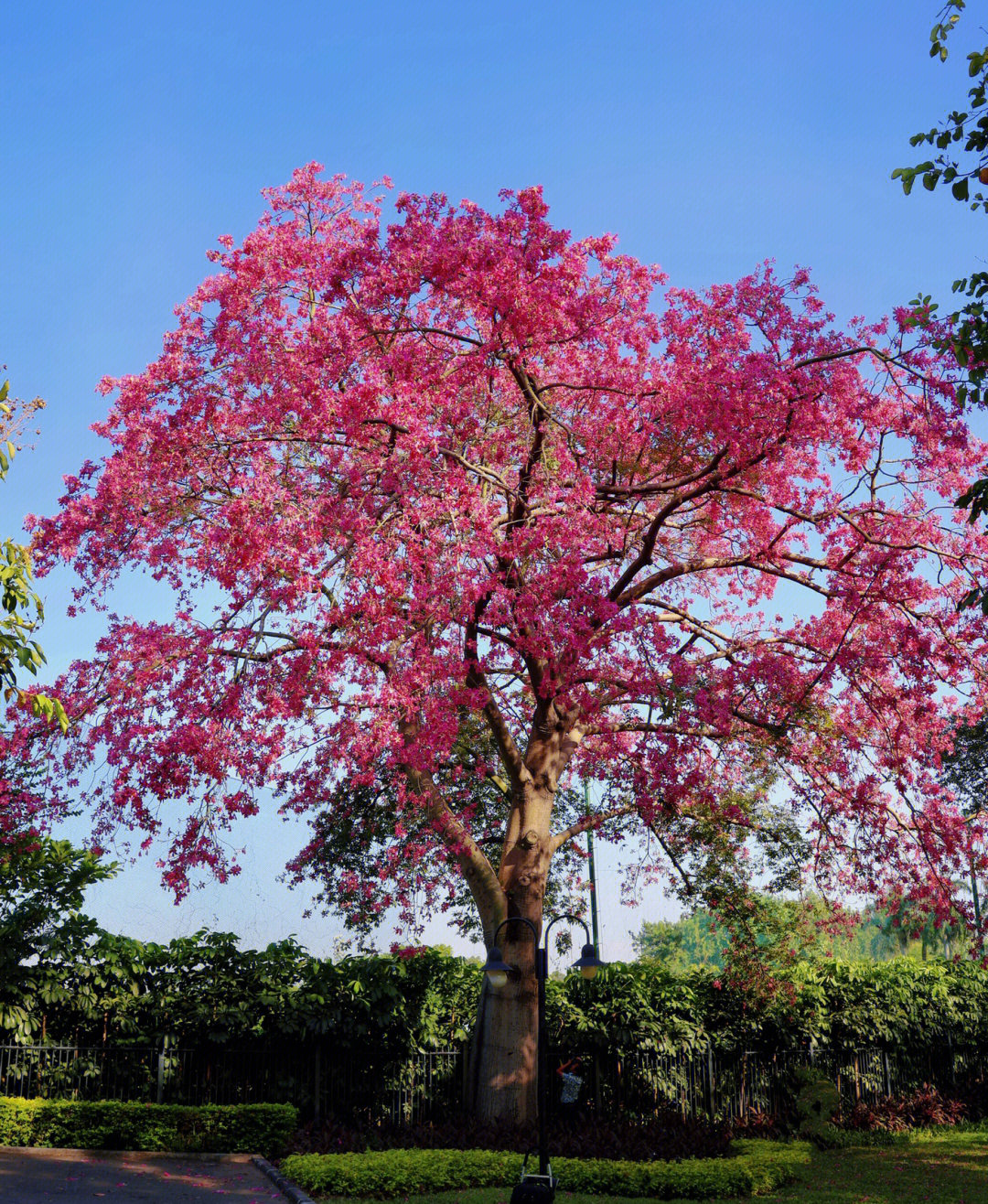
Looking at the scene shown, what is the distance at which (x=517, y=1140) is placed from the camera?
48.4ft

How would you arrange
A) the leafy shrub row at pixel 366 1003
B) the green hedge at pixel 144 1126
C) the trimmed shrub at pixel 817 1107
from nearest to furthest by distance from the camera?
1. the green hedge at pixel 144 1126
2. the leafy shrub row at pixel 366 1003
3. the trimmed shrub at pixel 817 1107

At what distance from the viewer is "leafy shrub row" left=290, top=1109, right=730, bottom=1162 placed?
14617 mm

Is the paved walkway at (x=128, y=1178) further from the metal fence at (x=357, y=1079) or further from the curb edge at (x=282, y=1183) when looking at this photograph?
the metal fence at (x=357, y=1079)

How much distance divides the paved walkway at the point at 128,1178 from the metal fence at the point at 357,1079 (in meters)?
1.48

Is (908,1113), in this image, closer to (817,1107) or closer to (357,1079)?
(817,1107)

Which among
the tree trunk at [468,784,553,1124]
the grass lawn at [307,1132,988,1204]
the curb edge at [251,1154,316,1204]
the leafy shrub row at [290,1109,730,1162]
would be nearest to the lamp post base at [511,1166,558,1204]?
the grass lawn at [307,1132,988,1204]

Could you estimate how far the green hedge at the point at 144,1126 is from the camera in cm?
1499

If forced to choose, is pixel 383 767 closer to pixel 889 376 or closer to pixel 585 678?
pixel 585 678

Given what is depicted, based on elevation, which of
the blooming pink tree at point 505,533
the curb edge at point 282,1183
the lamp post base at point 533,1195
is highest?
the blooming pink tree at point 505,533

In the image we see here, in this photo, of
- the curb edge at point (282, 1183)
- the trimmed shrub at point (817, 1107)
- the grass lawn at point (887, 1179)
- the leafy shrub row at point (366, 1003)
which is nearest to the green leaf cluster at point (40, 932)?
the leafy shrub row at point (366, 1003)

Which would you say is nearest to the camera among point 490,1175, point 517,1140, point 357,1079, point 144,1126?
point 490,1175

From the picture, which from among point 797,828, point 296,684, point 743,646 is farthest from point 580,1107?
point 296,684

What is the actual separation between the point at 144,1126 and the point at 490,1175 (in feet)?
17.1

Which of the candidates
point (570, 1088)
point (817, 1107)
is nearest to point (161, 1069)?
point (570, 1088)
